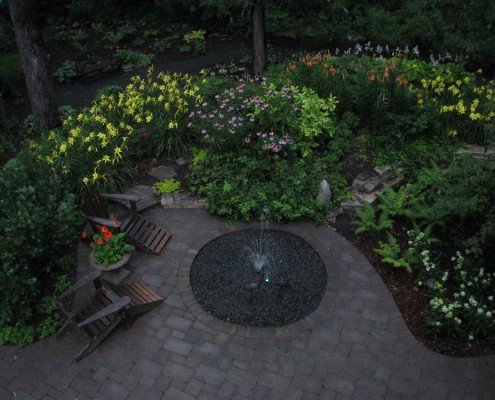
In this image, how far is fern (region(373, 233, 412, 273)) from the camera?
703cm

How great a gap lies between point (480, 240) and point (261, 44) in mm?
7785

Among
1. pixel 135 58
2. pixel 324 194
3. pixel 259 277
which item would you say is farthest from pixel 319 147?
pixel 135 58

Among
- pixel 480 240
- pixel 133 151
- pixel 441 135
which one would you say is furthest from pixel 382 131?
pixel 133 151

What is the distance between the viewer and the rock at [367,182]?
8.67m

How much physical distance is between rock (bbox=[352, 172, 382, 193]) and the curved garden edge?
Answer: 126cm

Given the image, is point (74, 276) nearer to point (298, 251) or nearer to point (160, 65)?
point (298, 251)

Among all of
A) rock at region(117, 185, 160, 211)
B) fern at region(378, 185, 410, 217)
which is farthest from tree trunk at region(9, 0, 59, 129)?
fern at region(378, 185, 410, 217)

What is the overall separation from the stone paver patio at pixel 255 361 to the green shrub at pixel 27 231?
74cm

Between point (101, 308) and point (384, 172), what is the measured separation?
582cm

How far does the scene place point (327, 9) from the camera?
11664mm

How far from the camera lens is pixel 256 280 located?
23.2ft

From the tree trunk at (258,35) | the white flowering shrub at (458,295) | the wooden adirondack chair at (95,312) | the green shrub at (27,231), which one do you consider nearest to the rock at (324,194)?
the white flowering shrub at (458,295)

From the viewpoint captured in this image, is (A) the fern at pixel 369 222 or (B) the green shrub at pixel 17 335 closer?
(B) the green shrub at pixel 17 335

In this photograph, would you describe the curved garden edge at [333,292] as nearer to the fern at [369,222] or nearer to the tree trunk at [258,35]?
the fern at [369,222]
